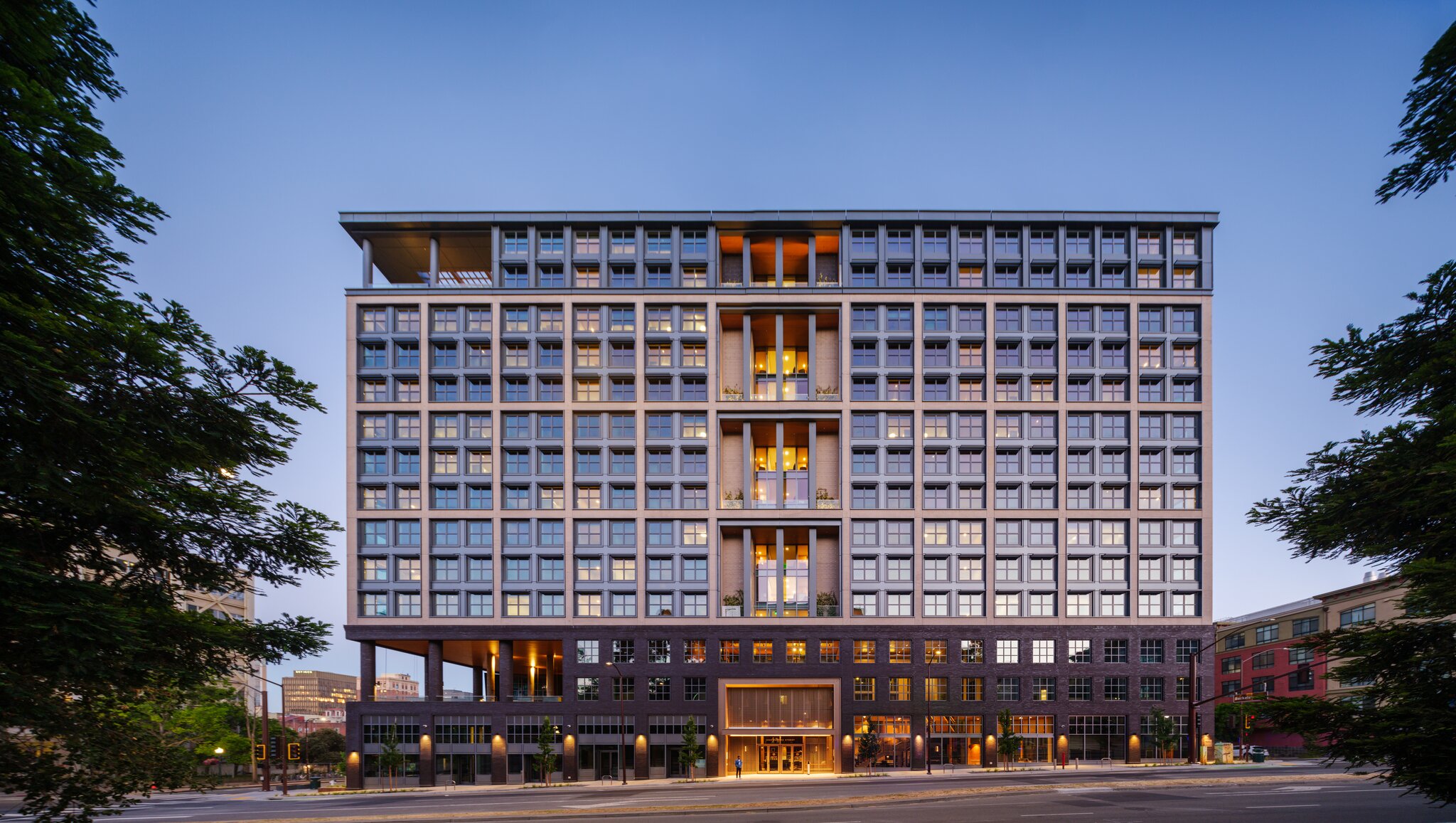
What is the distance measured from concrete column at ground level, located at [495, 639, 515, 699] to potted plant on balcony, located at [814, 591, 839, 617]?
28.9 metres

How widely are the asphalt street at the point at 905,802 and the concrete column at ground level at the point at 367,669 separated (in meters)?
13.6

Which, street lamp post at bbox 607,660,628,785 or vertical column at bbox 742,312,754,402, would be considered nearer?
street lamp post at bbox 607,660,628,785

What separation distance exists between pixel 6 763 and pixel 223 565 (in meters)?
4.05

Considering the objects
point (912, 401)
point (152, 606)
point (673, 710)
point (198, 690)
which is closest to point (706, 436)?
point (912, 401)

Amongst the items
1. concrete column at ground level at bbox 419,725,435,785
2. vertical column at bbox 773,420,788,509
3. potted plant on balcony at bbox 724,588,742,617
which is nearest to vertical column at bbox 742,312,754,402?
vertical column at bbox 773,420,788,509

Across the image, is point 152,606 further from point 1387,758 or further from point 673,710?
point 673,710

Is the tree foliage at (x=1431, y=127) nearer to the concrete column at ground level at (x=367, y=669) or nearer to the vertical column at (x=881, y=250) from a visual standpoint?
the vertical column at (x=881, y=250)

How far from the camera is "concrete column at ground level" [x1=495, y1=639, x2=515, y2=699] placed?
68.5 metres

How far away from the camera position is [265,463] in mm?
14500

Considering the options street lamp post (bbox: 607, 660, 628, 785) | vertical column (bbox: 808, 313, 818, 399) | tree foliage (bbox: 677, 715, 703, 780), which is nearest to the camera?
street lamp post (bbox: 607, 660, 628, 785)

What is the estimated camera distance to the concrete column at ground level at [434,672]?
226ft

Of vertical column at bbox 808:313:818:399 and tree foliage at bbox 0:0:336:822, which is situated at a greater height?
vertical column at bbox 808:313:818:399

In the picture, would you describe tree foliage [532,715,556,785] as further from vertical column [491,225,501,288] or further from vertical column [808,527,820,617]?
vertical column [491,225,501,288]

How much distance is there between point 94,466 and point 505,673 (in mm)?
63038
